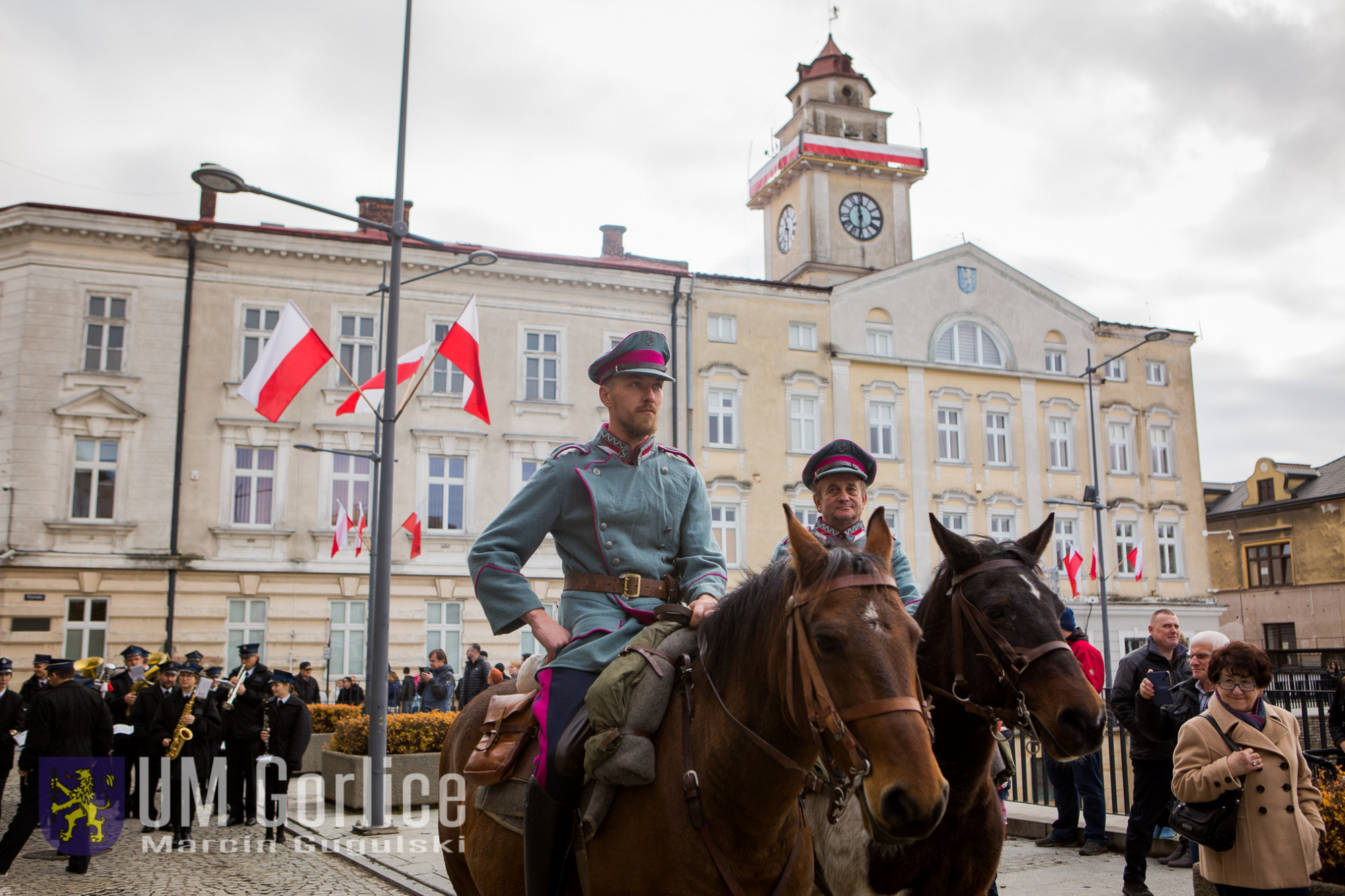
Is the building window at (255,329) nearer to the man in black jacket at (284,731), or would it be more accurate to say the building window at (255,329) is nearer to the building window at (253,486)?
the building window at (253,486)

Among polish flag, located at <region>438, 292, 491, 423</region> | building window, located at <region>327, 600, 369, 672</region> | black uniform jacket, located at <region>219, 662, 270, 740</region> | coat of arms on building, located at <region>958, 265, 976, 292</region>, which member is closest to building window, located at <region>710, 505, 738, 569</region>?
building window, located at <region>327, 600, 369, 672</region>

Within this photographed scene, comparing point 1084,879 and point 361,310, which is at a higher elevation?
point 361,310

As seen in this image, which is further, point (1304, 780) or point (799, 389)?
point (799, 389)

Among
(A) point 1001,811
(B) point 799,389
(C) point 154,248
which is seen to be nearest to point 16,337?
(C) point 154,248

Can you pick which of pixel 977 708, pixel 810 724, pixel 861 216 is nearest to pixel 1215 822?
pixel 977 708

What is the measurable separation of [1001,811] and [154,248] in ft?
100

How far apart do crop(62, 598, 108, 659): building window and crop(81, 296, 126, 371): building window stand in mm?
6601

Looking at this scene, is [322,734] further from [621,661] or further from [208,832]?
[621,661]

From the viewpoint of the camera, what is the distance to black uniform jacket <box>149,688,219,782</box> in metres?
13.1

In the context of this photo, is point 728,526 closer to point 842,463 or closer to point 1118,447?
point 1118,447

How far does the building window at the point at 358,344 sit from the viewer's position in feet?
102

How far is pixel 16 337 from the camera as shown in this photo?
28438 millimetres

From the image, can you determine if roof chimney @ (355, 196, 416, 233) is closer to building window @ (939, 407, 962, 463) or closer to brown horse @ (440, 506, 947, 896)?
building window @ (939, 407, 962, 463)

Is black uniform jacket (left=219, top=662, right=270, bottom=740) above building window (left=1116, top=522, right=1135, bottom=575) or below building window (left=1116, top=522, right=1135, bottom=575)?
below
